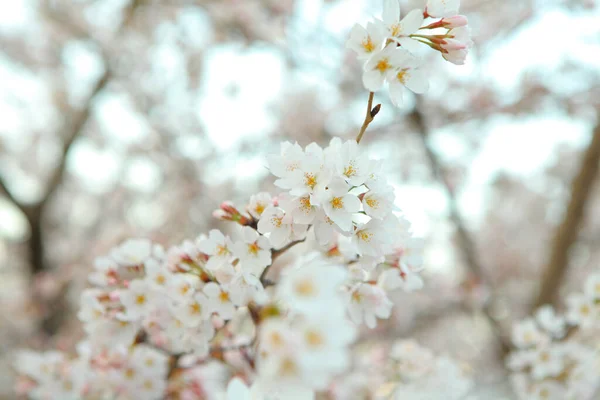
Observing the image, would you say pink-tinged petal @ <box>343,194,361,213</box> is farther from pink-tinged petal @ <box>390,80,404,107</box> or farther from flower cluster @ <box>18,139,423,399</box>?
pink-tinged petal @ <box>390,80,404,107</box>

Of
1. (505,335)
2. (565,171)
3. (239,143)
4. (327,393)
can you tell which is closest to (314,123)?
(239,143)

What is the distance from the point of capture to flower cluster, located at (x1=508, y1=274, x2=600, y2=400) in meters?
0.91

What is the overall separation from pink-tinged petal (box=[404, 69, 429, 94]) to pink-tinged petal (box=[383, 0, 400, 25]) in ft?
0.23

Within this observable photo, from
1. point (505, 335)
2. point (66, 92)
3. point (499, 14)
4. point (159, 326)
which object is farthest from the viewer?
point (66, 92)

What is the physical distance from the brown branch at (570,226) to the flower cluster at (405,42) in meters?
1.54

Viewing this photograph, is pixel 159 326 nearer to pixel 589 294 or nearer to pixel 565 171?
pixel 589 294

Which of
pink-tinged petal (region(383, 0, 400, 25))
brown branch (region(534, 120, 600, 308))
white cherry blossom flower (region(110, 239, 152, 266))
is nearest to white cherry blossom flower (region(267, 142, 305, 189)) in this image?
pink-tinged petal (region(383, 0, 400, 25))

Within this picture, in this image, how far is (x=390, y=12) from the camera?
1.94ft

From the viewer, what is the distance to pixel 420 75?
61cm

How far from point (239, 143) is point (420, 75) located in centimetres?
248

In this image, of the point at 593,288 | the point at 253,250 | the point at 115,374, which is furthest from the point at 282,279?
the point at 593,288

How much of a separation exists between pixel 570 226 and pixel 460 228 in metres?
0.46

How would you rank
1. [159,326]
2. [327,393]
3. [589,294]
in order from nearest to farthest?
[159,326] < [589,294] < [327,393]

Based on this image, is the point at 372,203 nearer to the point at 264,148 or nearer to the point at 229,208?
the point at 229,208
